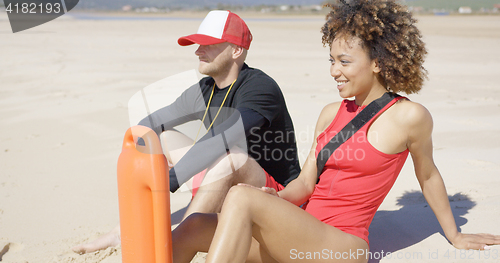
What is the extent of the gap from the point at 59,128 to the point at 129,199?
155 inches

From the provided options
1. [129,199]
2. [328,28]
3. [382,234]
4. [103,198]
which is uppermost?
[328,28]

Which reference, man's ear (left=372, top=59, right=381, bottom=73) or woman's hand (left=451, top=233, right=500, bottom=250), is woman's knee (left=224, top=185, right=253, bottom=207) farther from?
woman's hand (left=451, top=233, right=500, bottom=250)

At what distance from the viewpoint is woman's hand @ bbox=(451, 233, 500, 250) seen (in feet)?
7.45

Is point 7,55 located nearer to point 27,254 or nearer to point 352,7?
A: point 27,254

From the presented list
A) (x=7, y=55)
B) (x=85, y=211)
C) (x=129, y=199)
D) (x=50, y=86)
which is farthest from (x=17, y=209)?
(x=7, y=55)

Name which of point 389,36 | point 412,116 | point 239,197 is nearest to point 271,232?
point 239,197

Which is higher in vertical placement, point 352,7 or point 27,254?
point 352,7

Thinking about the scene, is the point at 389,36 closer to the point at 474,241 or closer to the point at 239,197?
the point at 239,197

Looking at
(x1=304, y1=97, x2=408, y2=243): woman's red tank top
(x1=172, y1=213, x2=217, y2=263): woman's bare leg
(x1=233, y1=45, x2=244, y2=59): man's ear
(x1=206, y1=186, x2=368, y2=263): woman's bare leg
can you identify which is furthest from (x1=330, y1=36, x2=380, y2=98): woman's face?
(x1=172, y1=213, x2=217, y2=263): woman's bare leg

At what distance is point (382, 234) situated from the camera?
2.63 m

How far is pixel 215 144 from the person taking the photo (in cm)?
224

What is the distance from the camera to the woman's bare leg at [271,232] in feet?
5.68

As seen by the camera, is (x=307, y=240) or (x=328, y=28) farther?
(x=328, y=28)

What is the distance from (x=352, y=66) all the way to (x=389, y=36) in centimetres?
22
